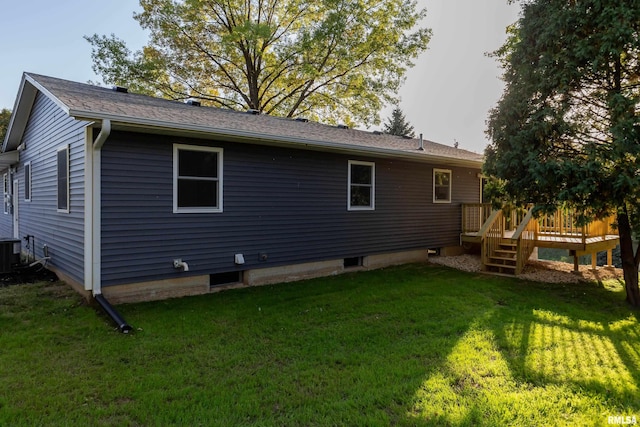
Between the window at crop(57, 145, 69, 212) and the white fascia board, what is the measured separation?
5.59 ft

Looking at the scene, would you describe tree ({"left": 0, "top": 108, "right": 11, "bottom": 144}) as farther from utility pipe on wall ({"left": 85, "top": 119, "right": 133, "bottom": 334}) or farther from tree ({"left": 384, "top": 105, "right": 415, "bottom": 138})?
tree ({"left": 384, "top": 105, "right": 415, "bottom": 138})

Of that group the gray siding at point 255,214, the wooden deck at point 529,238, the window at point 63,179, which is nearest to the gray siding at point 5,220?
the window at point 63,179

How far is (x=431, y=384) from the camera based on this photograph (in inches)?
135

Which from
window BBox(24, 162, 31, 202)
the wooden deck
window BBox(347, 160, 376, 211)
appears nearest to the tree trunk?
the wooden deck

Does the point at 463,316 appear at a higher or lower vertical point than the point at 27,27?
lower

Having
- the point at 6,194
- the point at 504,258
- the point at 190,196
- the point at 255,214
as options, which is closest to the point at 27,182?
the point at 6,194

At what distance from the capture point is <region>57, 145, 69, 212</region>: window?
6.31 metres

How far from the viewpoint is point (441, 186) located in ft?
35.5

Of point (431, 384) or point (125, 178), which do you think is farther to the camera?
point (125, 178)

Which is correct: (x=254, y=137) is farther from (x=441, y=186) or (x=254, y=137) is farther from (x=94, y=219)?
(x=441, y=186)

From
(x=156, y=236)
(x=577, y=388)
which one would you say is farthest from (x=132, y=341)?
(x=577, y=388)

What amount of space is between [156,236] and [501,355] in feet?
17.1

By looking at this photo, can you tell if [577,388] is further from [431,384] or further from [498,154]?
[498,154]

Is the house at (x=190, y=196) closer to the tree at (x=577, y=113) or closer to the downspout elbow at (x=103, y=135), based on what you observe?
the downspout elbow at (x=103, y=135)
